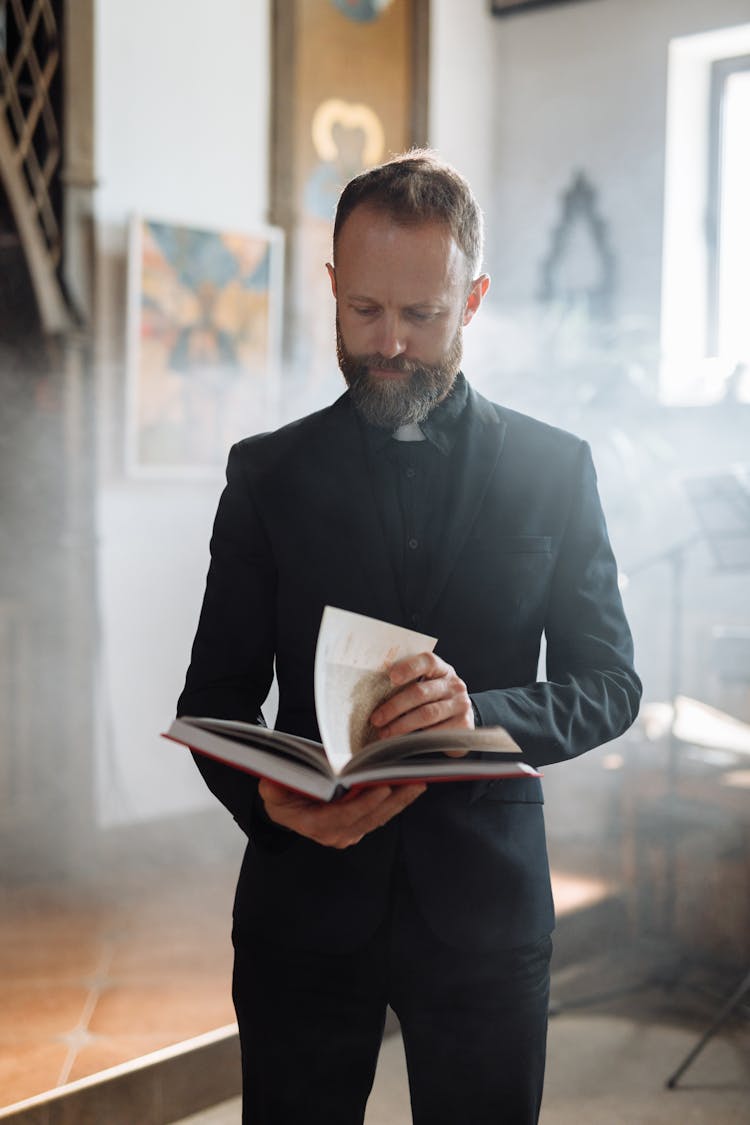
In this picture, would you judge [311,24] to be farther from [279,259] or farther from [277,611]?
[277,611]

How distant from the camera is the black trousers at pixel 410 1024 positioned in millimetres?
1356

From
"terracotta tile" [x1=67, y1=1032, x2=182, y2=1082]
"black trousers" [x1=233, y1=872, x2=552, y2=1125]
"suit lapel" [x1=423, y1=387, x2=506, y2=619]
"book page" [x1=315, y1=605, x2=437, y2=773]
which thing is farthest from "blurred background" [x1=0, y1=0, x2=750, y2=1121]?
"book page" [x1=315, y1=605, x2=437, y2=773]

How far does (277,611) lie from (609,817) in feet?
10.5

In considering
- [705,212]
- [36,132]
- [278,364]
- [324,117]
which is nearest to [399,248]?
[36,132]

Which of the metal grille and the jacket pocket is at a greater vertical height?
the metal grille

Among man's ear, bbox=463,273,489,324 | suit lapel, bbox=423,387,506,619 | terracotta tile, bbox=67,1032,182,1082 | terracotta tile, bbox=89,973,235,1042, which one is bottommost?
terracotta tile, bbox=89,973,235,1042

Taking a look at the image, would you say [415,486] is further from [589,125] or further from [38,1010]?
[589,125]

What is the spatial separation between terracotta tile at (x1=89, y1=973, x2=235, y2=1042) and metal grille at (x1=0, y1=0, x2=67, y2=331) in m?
2.17

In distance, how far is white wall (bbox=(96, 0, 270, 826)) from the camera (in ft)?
14.6

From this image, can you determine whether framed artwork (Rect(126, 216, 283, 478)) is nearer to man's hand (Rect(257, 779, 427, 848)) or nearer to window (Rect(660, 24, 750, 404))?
window (Rect(660, 24, 750, 404))

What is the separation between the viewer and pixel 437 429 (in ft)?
4.82

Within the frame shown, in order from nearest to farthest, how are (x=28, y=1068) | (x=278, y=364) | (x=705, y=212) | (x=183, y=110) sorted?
1. (x=28, y=1068)
2. (x=183, y=110)
3. (x=278, y=364)
4. (x=705, y=212)

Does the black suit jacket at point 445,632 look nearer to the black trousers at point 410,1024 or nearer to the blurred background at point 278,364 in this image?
the black trousers at point 410,1024

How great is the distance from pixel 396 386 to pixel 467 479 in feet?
0.44
